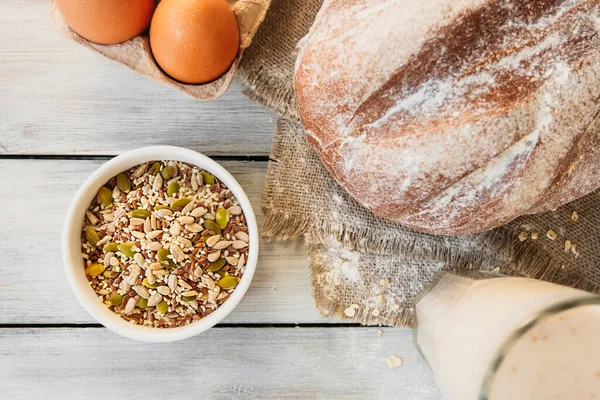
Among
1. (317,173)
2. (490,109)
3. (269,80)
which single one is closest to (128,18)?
(269,80)

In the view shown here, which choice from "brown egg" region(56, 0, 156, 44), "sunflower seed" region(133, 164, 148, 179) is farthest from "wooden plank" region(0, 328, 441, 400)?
"brown egg" region(56, 0, 156, 44)

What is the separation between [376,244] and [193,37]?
0.48 metres

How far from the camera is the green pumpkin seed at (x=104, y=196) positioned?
1003 millimetres

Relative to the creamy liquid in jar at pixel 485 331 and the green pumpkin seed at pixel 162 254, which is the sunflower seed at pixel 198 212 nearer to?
the green pumpkin seed at pixel 162 254

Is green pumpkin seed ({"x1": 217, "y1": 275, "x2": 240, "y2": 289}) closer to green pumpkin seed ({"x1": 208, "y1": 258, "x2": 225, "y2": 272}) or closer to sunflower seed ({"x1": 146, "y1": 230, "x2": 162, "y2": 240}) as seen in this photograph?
green pumpkin seed ({"x1": 208, "y1": 258, "x2": 225, "y2": 272})

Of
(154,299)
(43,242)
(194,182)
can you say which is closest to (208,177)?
(194,182)

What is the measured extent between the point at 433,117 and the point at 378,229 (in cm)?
30

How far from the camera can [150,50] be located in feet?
Result: 3.00

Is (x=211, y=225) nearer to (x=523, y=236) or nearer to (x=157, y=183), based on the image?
(x=157, y=183)

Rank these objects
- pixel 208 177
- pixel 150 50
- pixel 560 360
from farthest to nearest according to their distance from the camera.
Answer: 1. pixel 208 177
2. pixel 150 50
3. pixel 560 360

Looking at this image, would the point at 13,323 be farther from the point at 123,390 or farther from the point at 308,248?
the point at 308,248

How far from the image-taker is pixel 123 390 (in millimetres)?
1085

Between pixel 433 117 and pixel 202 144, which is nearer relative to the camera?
pixel 433 117

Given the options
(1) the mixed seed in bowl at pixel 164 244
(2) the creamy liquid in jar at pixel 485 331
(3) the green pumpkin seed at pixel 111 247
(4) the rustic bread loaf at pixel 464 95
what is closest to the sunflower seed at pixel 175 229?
(1) the mixed seed in bowl at pixel 164 244
